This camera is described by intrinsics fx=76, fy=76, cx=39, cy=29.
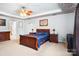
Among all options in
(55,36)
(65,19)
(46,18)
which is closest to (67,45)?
(55,36)

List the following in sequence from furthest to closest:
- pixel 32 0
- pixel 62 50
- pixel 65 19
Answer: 1. pixel 62 50
2. pixel 65 19
3. pixel 32 0

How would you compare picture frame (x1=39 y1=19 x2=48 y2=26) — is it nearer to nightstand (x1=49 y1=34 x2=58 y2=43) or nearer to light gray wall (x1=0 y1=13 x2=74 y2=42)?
Answer: light gray wall (x1=0 y1=13 x2=74 y2=42)

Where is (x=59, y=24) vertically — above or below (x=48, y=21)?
below

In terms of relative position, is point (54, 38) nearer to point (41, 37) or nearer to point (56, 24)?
point (56, 24)

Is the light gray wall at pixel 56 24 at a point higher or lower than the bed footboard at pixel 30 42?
higher

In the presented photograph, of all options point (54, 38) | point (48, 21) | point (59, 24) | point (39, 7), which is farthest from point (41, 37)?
point (39, 7)

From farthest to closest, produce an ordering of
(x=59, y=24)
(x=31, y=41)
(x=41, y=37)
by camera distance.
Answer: (x=31, y=41)
(x=41, y=37)
(x=59, y=24)

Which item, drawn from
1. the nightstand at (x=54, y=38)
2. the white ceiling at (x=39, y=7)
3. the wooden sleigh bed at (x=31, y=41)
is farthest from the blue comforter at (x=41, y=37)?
the white ceiling at (x=39, y=7)

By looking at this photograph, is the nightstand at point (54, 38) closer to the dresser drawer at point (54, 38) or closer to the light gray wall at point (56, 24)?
the dresser drawer at point (54, 38)

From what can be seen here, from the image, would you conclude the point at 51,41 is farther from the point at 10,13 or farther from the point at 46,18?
the point at 10,13

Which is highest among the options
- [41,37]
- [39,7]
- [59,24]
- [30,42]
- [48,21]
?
[39,7]

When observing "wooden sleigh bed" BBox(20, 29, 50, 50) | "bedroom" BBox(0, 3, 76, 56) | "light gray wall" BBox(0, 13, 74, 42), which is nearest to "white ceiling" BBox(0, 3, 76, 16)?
"bedroom" BBox(0, 3, 76, 56)

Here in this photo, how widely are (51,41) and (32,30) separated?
32.1 inches

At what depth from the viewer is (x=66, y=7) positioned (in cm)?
243
